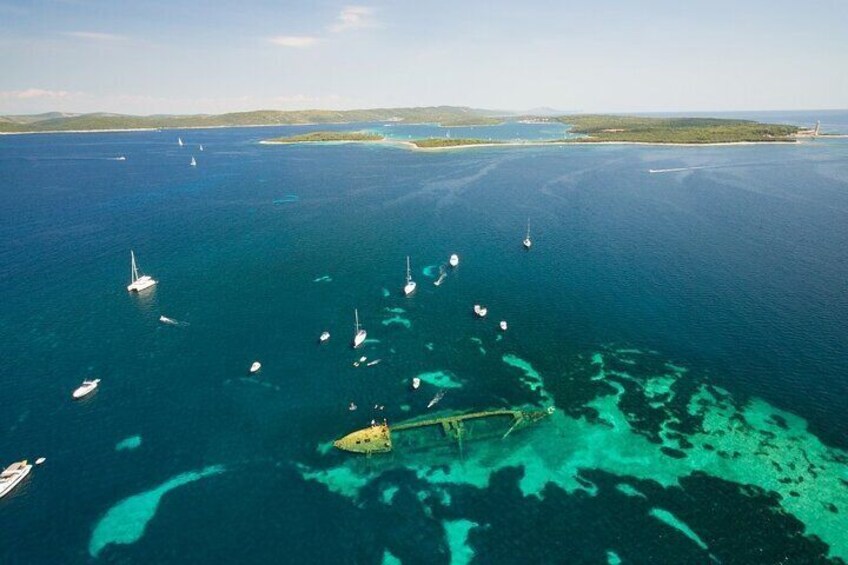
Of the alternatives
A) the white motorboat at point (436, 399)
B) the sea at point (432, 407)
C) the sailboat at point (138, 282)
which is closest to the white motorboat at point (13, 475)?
the sea at point (432, 407)

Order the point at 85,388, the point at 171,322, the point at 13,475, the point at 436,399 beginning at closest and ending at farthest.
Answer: the point at 13,475 → the point at 436,399 → the point at 85,388 → the point at 171,322

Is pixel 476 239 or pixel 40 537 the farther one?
pixel 476 239

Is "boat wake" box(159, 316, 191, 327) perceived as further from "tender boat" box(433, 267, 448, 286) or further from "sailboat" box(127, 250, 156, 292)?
"tender boat" box(433, 267, 448, 286)

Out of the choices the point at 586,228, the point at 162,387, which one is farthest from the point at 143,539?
the point at 586,228

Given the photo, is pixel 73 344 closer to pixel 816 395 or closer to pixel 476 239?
pixel 476 239

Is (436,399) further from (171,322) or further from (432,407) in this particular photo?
(171,322)

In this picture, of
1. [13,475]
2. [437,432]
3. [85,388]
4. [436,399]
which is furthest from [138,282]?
[437,432]

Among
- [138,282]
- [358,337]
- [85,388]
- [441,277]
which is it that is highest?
[138,282]
